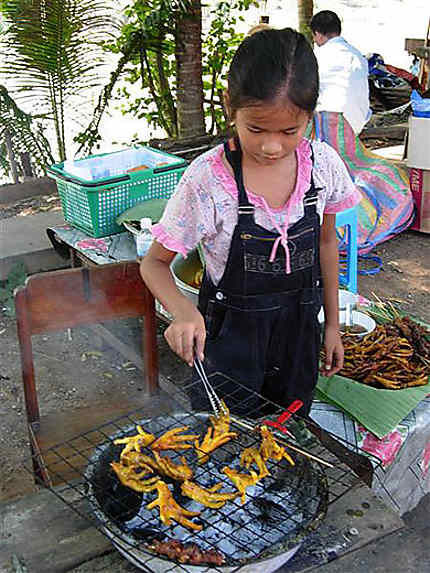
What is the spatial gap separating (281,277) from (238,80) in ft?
1.96

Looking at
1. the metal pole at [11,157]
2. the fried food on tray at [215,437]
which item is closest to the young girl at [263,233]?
the fried food on tray at [215,437]

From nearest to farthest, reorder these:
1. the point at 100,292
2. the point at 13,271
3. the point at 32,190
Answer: the point at 100,292
the point at 13,271
the point at 32,190

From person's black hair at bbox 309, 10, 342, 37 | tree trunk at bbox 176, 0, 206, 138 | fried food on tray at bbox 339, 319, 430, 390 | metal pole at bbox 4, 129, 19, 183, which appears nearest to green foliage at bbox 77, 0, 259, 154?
tree trunk at bbox 176, 0, 206, 138

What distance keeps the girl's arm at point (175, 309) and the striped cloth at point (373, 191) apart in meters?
3.66

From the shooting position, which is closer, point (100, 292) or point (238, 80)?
point (238, 80)

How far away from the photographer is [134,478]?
1.59m

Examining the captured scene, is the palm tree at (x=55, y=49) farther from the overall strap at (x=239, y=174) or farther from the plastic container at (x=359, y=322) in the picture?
the overall strap at (x=239, y=174)

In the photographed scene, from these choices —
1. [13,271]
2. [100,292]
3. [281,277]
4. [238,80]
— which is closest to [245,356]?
[281,277]

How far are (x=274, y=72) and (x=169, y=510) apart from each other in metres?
1.10

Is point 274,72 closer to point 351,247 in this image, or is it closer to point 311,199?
point 311,199

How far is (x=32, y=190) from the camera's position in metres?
6.82

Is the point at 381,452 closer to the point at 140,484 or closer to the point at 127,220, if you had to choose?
the point at 140,484

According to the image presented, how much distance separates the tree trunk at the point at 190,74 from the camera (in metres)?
6.43

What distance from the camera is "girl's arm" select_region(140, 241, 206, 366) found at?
1758 millimetres
